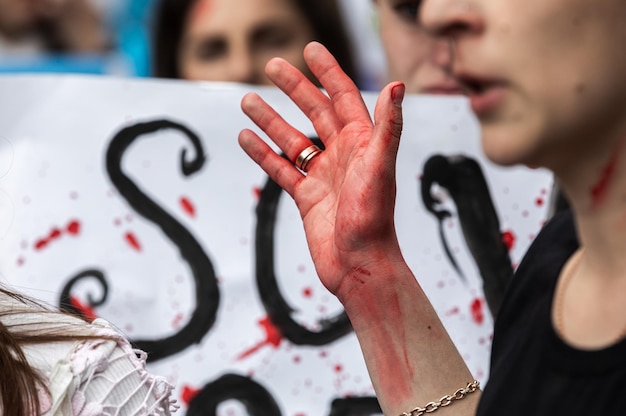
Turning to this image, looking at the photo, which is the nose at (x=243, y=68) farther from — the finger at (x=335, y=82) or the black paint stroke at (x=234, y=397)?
the finger at (x=335, y=82)

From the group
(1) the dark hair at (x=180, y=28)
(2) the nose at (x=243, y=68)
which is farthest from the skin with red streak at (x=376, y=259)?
(1) the dark hair at (x=180, y=28)

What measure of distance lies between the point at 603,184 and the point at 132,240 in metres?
1.02

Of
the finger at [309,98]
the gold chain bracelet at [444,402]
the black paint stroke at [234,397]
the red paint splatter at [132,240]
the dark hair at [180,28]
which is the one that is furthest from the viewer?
the dark hair at [180,28]

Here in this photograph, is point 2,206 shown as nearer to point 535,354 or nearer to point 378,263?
point 378,263

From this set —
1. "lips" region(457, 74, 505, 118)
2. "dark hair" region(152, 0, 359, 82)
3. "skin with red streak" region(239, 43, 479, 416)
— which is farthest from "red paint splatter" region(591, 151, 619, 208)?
"dark hair" region(152, 0, 359, 82)

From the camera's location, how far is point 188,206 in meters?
1.91

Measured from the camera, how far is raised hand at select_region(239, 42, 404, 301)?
118cm

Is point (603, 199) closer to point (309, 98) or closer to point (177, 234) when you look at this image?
point (309, 98)

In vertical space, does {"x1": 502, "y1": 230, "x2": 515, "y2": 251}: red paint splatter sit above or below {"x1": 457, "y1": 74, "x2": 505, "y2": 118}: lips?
below

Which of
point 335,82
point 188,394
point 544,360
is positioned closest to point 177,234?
point 188,394

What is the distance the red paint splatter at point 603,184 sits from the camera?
1.05 meters

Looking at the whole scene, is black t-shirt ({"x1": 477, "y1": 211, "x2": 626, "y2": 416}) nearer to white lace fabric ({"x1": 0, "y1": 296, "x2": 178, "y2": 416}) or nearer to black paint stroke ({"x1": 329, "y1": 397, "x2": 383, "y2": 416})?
white lace fabric ({"x1": 0, "y1": 296, "x2": 178, "y2": 416})

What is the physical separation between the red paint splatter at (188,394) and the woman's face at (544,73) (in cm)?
89

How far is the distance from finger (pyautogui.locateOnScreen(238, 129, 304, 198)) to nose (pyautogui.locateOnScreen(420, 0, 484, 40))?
0.30 meters
